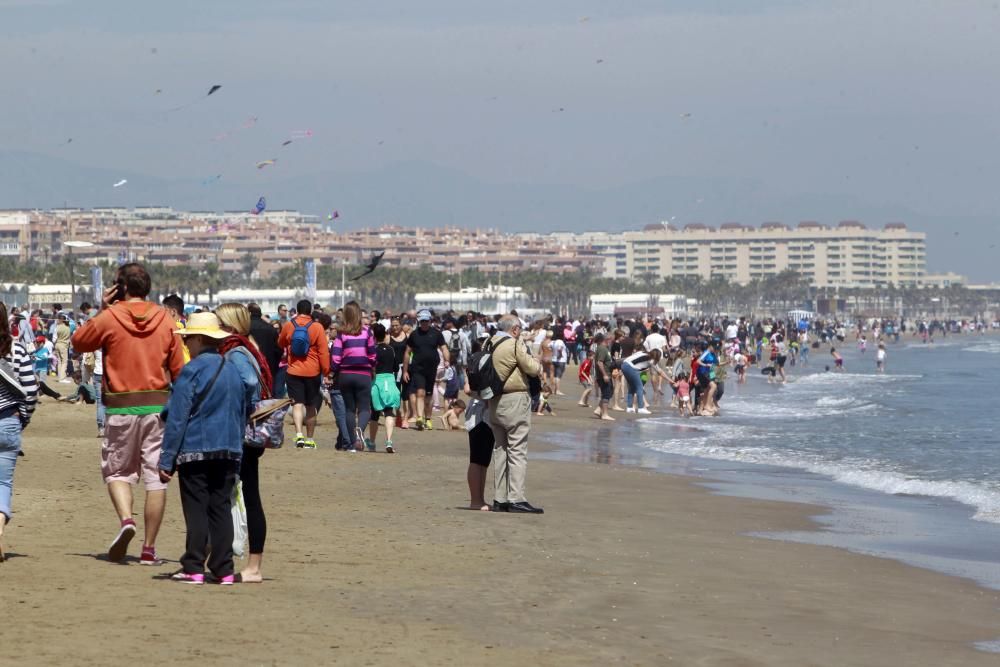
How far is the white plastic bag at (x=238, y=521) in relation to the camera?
8.25m

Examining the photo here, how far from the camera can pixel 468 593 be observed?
8117 mm

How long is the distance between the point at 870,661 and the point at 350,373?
916cm

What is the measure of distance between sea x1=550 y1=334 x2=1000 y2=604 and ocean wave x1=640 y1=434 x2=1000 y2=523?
→ 0.02 meters

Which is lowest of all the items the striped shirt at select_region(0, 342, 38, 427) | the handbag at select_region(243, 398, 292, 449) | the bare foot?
the bare foot

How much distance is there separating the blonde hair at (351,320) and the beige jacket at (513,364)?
3906mm

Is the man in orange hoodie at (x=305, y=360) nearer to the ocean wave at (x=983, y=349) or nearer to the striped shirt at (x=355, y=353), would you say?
the striped shirt at (x=355, y=353)

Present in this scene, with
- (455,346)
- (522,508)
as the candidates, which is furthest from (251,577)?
(455,346)

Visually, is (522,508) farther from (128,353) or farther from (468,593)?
(128,353)

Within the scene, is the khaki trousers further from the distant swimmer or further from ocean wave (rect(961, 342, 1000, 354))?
ocean wave (rect(961, 342, 1000, 354))

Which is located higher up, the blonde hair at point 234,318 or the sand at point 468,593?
the blonde hair at point 234,318

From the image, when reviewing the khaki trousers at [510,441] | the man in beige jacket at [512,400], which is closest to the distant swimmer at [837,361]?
the khaki trousers at [510,441]

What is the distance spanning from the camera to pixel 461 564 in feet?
30.0

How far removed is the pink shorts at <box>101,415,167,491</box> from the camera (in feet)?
27.2

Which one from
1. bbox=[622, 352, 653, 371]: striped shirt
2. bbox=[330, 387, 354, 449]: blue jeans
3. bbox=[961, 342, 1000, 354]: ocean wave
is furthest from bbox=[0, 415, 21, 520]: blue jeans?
bbox=[961, 342, 1000, 354]: ocean wave
